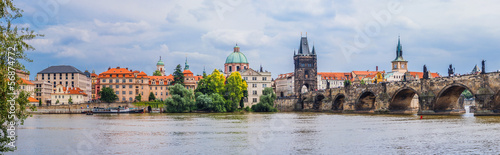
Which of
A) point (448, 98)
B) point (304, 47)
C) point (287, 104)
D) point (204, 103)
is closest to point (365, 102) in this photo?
point (448, 98)

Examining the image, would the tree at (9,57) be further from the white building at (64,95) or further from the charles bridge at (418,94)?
the white building at (64,95)

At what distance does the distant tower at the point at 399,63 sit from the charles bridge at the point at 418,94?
8517 centimetres

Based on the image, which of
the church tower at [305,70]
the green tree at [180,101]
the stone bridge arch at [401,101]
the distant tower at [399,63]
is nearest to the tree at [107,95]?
the green tree at [180,101]

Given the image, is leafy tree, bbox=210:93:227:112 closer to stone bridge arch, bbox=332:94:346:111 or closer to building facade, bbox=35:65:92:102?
stone bridge arch, bbox=332:94:346:111

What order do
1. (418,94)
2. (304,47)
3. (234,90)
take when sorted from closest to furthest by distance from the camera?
1. (418,94)
2. (234,90)
3. (304,47)

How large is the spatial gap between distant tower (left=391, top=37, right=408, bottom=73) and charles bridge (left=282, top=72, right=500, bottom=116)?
85168 millimetres

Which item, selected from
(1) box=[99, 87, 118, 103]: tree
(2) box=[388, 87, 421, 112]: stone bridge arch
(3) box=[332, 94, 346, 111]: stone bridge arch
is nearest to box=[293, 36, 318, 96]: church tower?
(3) box=[332, 94, 346, 111]: stone bridge arch

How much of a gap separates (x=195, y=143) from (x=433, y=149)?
542 inches

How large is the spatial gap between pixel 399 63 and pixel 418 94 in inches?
4808

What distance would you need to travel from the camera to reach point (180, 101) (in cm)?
9031

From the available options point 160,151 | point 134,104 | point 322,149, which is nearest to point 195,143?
point 160,151

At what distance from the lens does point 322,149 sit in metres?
26.5

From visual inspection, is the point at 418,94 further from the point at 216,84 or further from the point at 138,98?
the point at 138,98

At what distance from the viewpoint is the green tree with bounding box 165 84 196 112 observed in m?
90.2
